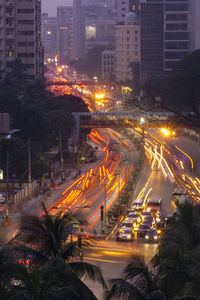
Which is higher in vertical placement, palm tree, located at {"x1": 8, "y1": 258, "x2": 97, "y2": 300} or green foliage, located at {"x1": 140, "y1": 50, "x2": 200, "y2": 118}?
green foliage, located at {"x1": 140, "y1": 50, "x2": 200, "y2": 118}

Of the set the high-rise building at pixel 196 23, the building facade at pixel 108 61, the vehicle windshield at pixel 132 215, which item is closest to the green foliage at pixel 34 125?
the vehicle windshield at pixel 132 215

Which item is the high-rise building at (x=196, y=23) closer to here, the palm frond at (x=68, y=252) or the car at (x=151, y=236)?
the car at (x=151, y=236)

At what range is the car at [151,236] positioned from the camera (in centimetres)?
3637

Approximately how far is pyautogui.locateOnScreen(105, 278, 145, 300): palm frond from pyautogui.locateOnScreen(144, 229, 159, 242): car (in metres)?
24.0

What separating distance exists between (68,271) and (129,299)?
3.90 ft

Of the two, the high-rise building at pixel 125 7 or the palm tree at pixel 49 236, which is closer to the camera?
the palm tree at pixel 49 236

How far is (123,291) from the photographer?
12.3 meters

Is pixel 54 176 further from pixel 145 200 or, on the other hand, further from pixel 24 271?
pixel 24 271

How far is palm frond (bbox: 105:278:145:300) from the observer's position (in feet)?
40.2

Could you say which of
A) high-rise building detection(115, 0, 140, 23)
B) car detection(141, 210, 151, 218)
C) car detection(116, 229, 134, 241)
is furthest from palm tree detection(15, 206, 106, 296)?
high-rise building detection(115, 0, 140, 23)

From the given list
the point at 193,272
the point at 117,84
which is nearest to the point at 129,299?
the point at 193,272

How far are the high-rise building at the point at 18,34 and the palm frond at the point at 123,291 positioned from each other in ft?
295

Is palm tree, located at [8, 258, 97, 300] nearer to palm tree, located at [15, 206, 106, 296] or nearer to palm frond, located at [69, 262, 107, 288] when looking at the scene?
palm frond, located at [69, 262, 107, 288]

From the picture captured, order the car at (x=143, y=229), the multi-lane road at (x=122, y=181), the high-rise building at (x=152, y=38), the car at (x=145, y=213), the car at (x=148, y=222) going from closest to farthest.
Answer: the multi-lane road at (x=122, y=181) < the car at (x=143, y=229) < the car at (x=148, y=222) < the car at (x=145, y=213) < the high-rise building at (x=152, y=38)
